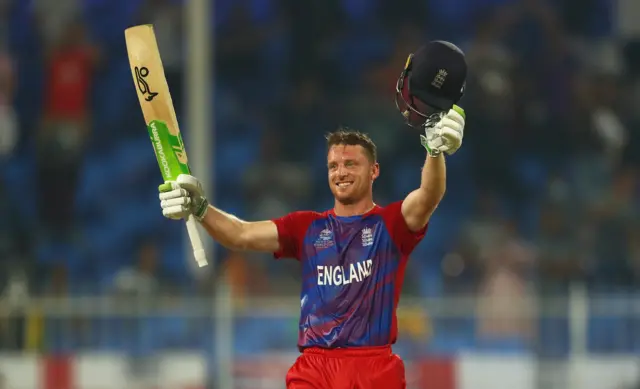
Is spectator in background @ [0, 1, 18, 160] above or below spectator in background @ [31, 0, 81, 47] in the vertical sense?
below

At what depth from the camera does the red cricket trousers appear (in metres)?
5.94

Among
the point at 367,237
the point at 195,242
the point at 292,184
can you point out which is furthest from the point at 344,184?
the point at 292,184

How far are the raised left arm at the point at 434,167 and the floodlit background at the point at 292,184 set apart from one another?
5.18 meters

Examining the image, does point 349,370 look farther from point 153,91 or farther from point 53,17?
point 53,17

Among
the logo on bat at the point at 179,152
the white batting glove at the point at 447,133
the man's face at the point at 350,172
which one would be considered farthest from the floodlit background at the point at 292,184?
the white batting glove at the point at 447,133

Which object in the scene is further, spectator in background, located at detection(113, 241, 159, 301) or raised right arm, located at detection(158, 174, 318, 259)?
spectator in background, located at detection(113, 241, 159, 301)

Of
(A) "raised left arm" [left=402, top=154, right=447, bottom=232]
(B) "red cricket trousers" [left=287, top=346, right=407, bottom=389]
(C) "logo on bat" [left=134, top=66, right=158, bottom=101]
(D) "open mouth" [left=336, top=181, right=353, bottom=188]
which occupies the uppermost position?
(C) "logo on bat" [left=134, top=66, right=158, bottom=101]

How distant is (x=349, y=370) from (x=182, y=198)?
4.01ft

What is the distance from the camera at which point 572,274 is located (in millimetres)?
12375

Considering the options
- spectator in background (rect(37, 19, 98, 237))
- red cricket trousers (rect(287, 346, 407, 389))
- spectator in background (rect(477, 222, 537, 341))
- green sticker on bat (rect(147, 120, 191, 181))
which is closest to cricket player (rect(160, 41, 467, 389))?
red cricket trousers (rect(287, 346, 407, 389))

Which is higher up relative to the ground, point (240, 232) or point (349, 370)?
point (240, 232)

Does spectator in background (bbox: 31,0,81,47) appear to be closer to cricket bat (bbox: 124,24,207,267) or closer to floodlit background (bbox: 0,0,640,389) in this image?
floodlit background (bbox: 0,0,640,389)

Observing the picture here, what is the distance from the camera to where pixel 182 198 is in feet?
19.9

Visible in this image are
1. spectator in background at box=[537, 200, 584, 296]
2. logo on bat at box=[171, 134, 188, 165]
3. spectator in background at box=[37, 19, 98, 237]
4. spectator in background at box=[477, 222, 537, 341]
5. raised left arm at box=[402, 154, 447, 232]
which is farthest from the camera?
spectator in background at box=[37, 19, 98, 237]
